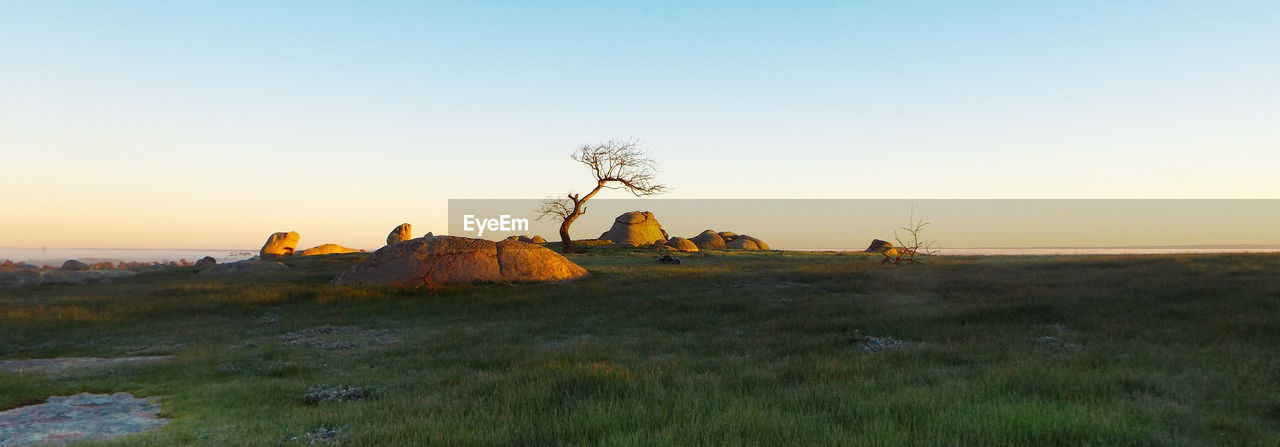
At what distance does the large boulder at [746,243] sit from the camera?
80.8 meters

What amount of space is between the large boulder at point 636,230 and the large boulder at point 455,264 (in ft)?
126

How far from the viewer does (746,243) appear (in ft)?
268

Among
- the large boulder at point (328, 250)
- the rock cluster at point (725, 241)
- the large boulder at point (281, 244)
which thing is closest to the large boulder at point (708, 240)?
the rock cluster at point (725, 241)

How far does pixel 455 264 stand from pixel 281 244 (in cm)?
4857

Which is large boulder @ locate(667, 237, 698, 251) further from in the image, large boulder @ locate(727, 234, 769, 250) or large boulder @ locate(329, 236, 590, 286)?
large boulder @ locate(329, 236, 590, 286)

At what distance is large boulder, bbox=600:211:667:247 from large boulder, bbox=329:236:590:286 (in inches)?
1511

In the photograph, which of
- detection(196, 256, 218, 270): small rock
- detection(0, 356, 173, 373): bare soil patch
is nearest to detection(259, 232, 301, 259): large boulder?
detection(196, 256, 218, 270): small rock

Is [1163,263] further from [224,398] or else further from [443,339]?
[224,398]

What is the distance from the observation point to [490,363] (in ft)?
39.5

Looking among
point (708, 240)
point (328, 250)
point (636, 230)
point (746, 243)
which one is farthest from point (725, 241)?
point (328, 250)

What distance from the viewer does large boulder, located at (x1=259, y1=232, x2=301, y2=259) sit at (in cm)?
6812

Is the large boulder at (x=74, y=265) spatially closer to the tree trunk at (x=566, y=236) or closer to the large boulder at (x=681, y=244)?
the tree trunk at (x=566, y=236)

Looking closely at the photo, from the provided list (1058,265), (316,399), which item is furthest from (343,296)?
(1058,265)

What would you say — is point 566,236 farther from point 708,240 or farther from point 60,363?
point 60,363
